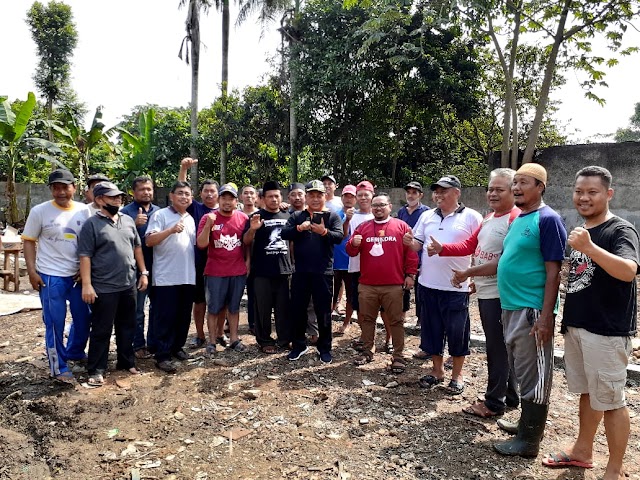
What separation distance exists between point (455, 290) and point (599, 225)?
159cm

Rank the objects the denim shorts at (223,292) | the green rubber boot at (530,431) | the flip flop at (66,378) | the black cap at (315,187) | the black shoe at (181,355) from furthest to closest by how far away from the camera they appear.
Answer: the denim shorts at (223,292)
the black shoe at (181,355)
the black cap at (315,187)
the flip flop at (66,378)
the green rubber boot at (530,431)

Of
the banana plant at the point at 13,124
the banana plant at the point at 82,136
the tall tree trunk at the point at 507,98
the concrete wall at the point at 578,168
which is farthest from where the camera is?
the banana plant at the point at 82,136

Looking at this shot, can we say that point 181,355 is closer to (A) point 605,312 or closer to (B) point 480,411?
(B) point 480,411

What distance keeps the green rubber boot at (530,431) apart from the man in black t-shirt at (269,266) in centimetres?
277

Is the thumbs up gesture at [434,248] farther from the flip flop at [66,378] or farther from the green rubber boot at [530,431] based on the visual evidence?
the flip flop at [66,378]

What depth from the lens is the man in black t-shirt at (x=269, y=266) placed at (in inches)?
209

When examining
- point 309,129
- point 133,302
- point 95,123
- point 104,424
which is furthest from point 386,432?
point 95,123

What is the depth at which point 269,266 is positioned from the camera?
5.32m

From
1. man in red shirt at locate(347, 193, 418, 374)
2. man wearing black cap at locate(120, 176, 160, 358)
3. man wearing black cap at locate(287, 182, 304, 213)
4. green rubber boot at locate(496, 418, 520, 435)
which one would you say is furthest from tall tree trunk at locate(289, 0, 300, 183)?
green rubber boot at locate(496, 418, 520, 435)

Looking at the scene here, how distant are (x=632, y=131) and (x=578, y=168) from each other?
24367mm

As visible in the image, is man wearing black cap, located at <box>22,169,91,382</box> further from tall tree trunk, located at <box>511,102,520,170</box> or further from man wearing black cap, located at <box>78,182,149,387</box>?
tall tree trunk, located at <box>511,102,520,170</box>

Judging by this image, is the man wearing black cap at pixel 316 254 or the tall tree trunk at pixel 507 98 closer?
the man wearing black cap at pixel 316 254

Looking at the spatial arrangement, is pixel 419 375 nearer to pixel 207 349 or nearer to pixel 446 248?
pixel 446 248

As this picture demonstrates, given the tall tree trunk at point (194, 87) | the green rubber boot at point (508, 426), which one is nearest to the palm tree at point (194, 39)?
the tall tree trunk at point (194, 87)
